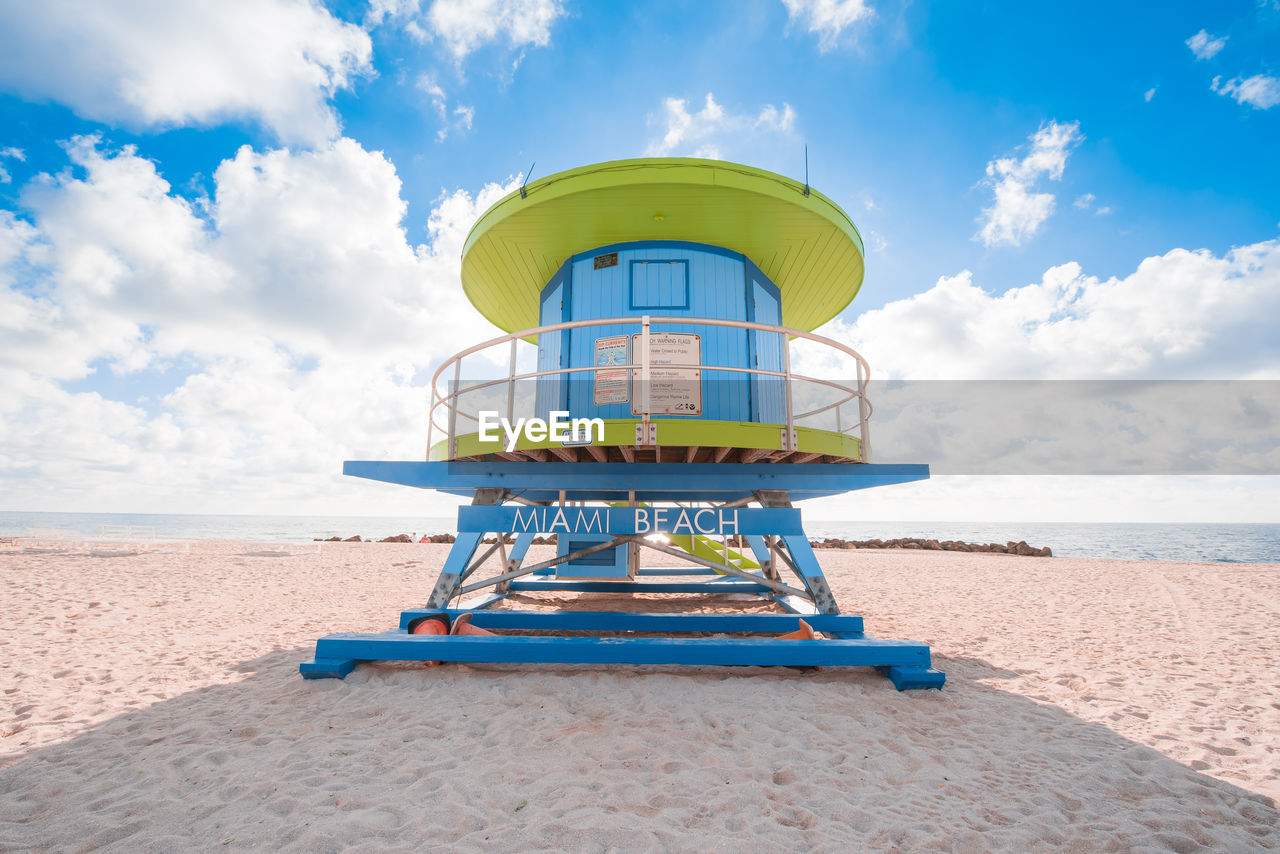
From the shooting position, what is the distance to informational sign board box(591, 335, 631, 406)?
563 centimetres

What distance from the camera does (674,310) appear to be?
718cm

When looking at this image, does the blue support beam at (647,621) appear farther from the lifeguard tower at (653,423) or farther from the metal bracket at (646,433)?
the metal bracket at (646,433)

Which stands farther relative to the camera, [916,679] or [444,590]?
[444,590]

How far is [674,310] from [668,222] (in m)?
1.15

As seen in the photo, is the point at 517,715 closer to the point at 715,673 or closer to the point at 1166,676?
the point at 715,673

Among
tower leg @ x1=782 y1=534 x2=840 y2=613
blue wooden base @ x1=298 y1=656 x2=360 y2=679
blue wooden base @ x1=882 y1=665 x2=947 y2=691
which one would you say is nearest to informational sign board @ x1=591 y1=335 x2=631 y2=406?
tower leg @ x1=782 y1=534 x2=840 y2=613

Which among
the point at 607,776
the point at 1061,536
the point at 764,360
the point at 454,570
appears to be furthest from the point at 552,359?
the point at 1061,536

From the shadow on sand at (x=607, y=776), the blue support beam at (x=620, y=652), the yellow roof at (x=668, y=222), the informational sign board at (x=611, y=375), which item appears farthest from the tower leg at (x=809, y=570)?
the yellow roof at (x=668, y=222)

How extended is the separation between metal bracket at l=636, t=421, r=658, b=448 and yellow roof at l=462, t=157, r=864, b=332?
319cm

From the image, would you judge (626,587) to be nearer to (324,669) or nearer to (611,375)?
(611,375)

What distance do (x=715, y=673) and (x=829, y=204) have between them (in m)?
5.91

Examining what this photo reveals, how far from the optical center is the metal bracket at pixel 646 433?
15.9ft

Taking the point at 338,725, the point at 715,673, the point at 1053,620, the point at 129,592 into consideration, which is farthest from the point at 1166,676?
the point at 129,592

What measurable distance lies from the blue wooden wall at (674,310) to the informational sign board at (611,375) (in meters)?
0.72
